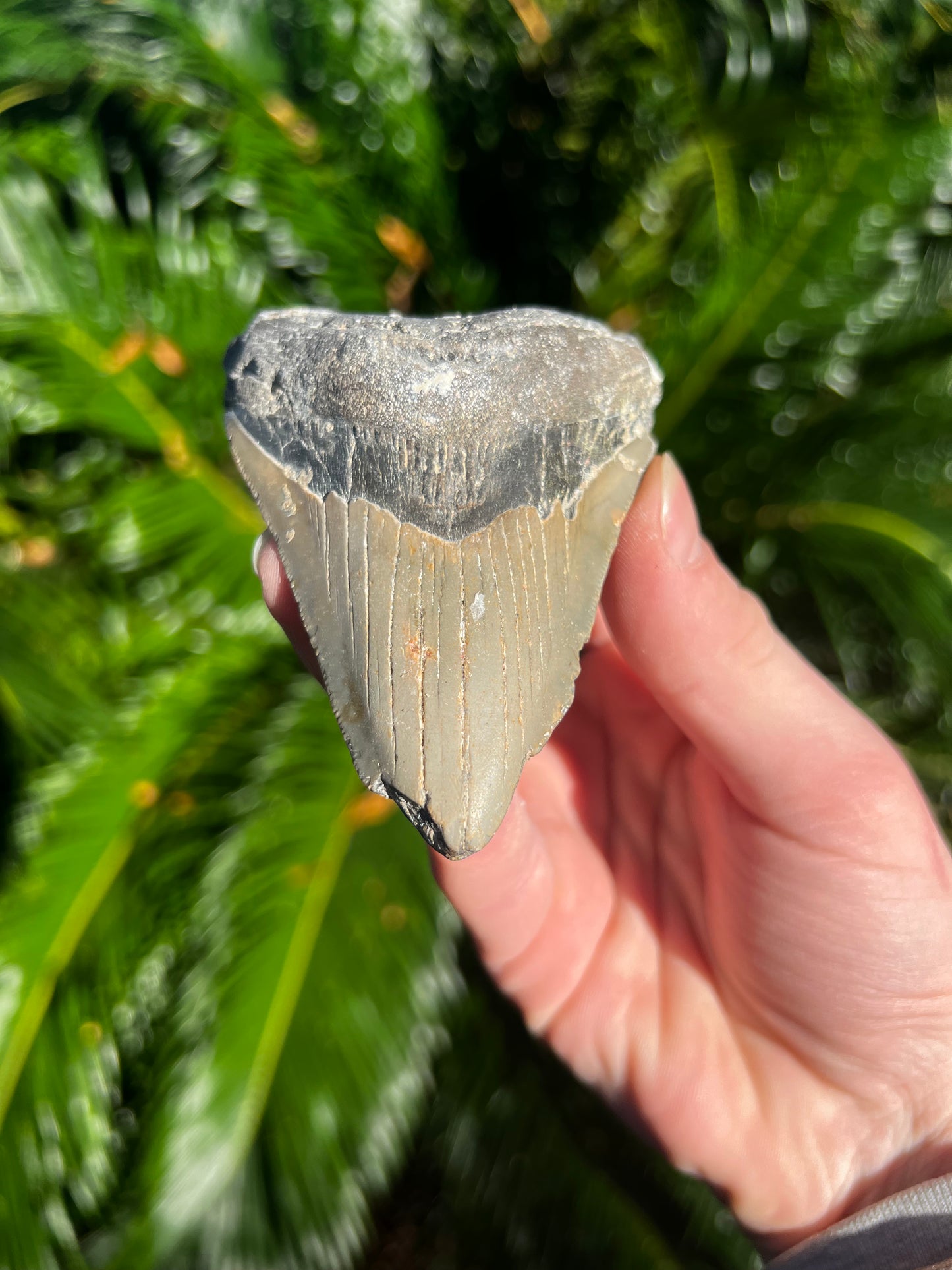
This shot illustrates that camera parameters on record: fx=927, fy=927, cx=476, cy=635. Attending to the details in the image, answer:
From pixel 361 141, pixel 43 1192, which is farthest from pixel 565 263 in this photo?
pixel 43 1192

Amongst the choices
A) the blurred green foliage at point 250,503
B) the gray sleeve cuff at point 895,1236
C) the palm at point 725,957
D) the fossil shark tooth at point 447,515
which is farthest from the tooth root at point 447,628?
the blurred green foliage at point 250,503

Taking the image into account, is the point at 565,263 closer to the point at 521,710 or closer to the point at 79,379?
the point at 79,379

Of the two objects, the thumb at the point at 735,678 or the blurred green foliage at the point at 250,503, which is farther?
the blurred green foliage at the point at 250,503

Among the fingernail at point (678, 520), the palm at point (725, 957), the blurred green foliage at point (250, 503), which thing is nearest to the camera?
the fingernail at point (678, 520)

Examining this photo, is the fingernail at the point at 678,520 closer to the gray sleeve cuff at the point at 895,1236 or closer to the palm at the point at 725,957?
the palm at the point at 725,957

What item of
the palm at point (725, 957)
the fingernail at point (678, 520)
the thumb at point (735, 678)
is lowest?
the palm at point (725, 957)

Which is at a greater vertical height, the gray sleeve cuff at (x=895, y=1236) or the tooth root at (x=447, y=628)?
the tooth root at (x=447, y=628)
